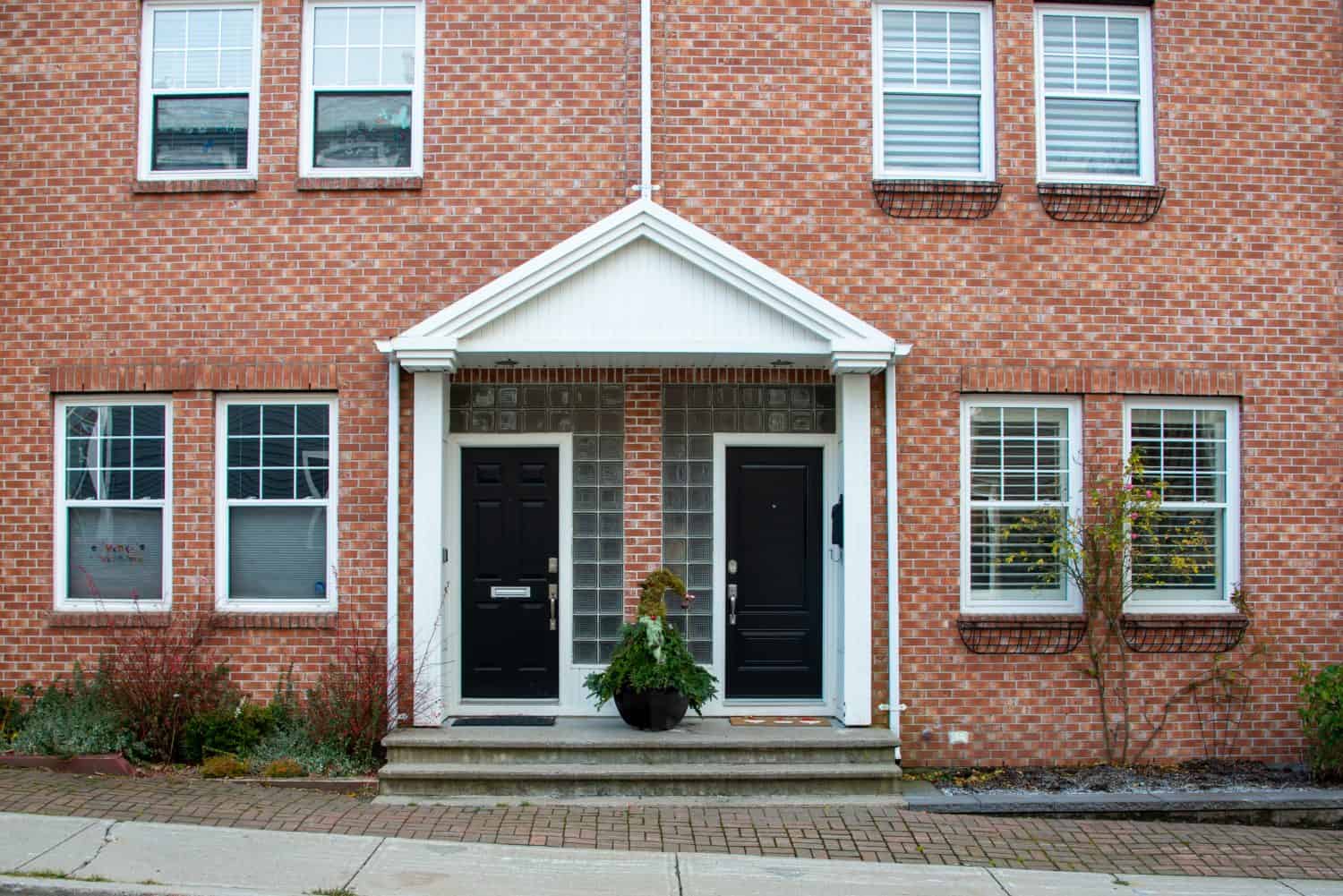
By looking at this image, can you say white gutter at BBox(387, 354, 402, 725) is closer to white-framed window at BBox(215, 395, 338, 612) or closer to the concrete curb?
white-framed window at BBox(215, 395, 338, 612)

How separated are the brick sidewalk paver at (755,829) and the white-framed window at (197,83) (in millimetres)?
4704

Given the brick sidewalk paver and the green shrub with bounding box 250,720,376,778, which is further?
the green shrub with bounding box 250,720,376,778

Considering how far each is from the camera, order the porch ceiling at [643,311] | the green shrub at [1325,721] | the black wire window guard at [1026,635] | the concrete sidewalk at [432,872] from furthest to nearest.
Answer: the black wire window guard at [1026,635] < the porch ceiling at [643,311] < the green shrub at [1325,721] < the concrete sidewalk at [432,872]

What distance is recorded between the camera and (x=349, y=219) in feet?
29.3

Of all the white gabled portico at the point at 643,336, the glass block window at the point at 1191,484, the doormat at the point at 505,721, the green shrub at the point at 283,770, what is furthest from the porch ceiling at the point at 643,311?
the green shrub at the point at 283,770

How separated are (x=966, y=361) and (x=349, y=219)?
4.83m

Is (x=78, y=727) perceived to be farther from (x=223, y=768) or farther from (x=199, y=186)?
(x=199, y=186)

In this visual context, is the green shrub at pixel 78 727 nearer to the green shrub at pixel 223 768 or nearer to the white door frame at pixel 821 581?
the green shrub at pixel 223 768

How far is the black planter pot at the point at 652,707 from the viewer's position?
27.3 ft

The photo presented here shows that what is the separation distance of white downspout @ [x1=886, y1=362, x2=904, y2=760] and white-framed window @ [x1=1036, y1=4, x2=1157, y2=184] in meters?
2.32

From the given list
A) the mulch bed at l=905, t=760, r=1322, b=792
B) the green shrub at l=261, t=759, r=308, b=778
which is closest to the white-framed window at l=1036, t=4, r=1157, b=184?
the mulch bed at l=905, t=760, r=1322, b=792

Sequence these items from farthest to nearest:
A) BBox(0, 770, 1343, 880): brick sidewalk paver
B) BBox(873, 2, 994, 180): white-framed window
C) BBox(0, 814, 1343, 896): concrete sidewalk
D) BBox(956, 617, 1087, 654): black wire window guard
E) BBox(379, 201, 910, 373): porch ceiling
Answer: BBox(873, 2, 994, 180): white-framed window → BBox(956, 617, 1087, 654): black wire window guard → BBox(379, 201, 910, 373): porch ceiling → BBox(0, 770, 1343, 880): brick sidewalk paver → BBox(0, 814, 1343, 896): concrete sidewalk

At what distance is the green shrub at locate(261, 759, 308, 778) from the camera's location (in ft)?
26.5

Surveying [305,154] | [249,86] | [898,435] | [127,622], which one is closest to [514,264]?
[305,154]
